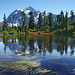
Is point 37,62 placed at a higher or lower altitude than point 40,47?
lower

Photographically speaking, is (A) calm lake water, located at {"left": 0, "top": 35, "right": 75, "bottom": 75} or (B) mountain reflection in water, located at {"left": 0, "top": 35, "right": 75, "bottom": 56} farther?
(B) mountain reflection in water, located at {"left": 0, "top": 35, "right": 75, "bottom": 56}

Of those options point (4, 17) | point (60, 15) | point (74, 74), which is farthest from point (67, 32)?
point (4, 17)

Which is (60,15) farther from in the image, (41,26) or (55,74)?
(55,74)

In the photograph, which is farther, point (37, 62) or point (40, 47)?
point (40, 47)

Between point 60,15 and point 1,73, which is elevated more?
point 60,15

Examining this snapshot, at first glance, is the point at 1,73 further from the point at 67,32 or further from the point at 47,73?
the point at 67,32

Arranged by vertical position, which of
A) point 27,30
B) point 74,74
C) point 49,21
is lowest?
point 74,74

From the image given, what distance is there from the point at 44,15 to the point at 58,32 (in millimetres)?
32235

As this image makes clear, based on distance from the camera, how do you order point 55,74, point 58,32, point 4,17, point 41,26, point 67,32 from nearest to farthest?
1. point 55,74
2. point 67,32
3. point 58,32
4. point 41,26
5. point 4,17

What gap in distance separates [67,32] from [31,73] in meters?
66.1

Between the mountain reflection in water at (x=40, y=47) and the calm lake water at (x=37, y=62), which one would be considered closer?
the calm lake water at (x=37, y=62)

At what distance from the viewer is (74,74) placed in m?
5.95

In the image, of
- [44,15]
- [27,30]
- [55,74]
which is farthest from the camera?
[44,15]

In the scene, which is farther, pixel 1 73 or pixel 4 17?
pixel 4 17
